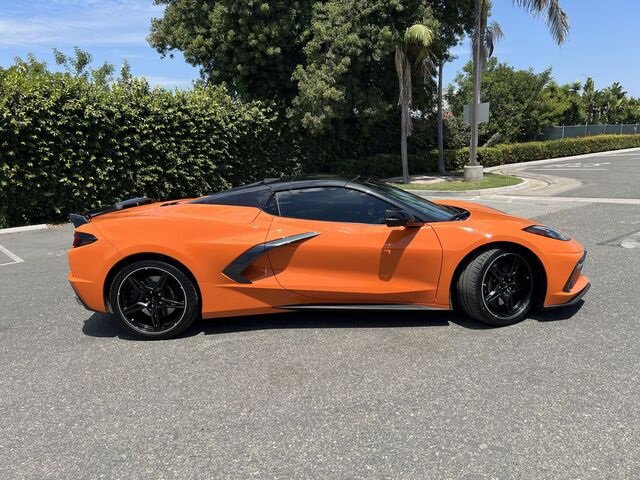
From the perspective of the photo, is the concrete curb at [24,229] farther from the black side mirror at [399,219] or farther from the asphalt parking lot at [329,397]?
the black side mirror at [399,219]

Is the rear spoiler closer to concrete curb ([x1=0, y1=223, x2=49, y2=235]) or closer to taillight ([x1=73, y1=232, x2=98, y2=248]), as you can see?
taillight ([x1=73, y1=232, x2=98, y2=248])

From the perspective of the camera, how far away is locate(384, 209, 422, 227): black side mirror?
3930 mm

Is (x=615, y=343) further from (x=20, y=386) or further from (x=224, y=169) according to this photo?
(x=224, y=169)

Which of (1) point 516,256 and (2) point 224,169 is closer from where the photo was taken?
(1) point 516,256

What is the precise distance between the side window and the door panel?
12 cm

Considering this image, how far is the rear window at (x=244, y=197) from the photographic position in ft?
14.1

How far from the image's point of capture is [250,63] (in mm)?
16453

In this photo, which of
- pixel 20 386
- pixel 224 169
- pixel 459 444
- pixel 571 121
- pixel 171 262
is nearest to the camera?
pixel 459 444

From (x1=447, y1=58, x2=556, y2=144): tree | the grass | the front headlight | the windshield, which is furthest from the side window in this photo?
(x1=447, y1=58, x2=556, y2=144): tree

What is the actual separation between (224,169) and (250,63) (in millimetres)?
4111

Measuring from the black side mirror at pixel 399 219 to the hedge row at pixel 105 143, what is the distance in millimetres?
9271

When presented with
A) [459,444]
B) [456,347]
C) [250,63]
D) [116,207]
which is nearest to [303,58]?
[250,63]

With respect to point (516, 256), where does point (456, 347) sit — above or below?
below

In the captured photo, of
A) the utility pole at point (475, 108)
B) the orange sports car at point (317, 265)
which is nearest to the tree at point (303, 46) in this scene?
the utility pole at point (475, 108)
